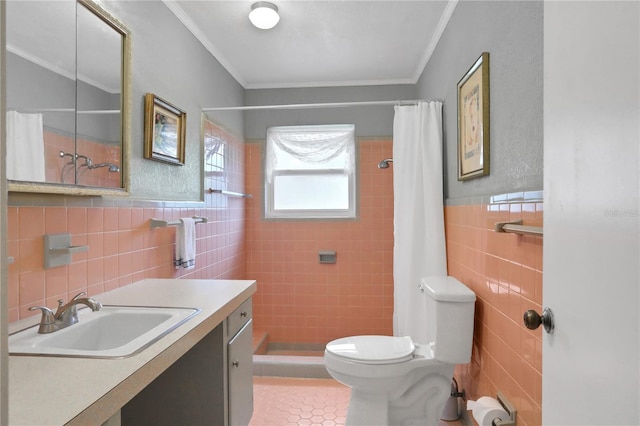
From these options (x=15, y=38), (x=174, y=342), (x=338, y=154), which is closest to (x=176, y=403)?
(x=174, y=342)

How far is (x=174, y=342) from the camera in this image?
1056 millimetres

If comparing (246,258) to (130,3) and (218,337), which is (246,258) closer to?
(218,337)

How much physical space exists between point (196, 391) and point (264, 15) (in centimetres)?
200

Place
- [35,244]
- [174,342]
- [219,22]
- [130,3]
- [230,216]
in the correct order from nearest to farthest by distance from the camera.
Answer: [174,342]
[35,244]
[130,3]
[219,22]
[230,216]

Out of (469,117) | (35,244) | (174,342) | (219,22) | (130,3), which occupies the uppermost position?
(219,22)

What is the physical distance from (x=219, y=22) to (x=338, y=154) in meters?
1.50

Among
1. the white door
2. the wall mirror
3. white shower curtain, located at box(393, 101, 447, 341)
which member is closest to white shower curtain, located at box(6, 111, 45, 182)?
the wall mirror

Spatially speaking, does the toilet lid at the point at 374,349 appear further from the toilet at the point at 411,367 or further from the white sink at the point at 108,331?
the white sink at the point at 108,331

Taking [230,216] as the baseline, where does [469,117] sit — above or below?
above

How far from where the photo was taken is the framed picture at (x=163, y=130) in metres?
1.89

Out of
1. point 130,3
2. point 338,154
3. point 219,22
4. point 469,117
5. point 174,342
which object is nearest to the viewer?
point 174,342

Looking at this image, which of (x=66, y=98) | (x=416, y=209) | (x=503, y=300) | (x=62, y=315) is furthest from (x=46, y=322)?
(x=416, y=209)

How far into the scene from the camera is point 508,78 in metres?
1.46

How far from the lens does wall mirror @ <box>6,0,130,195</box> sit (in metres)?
1.15
